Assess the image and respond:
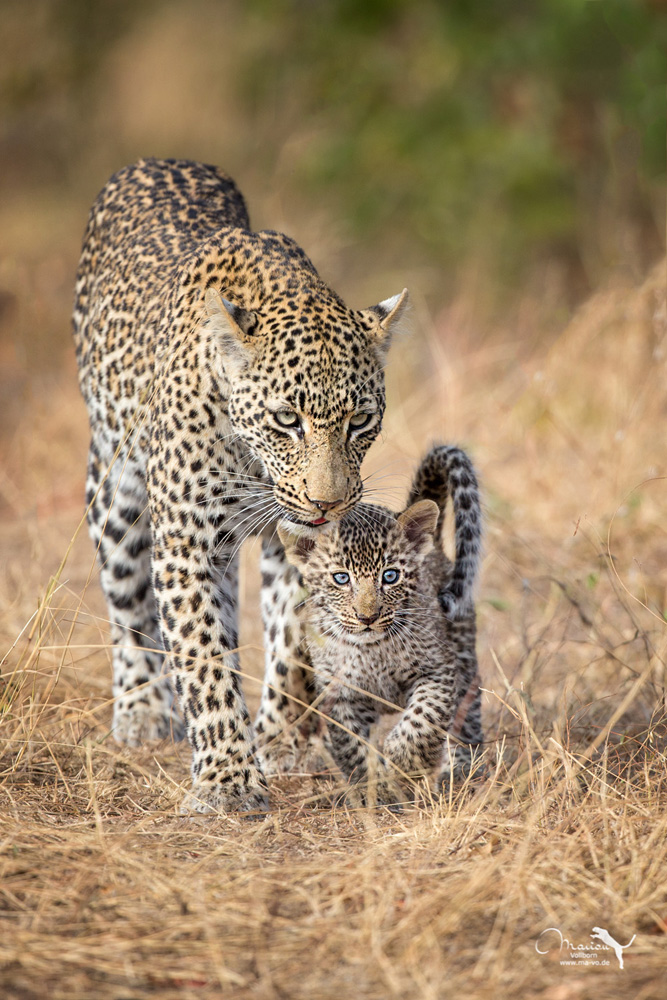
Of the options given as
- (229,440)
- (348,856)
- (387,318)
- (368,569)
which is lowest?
(348,856)

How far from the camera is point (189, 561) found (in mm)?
4777

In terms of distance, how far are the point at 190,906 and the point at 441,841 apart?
94 cm

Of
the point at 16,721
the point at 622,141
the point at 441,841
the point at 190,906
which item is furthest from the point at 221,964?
the point at 622,141

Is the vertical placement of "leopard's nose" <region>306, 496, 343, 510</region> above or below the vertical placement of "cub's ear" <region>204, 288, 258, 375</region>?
below

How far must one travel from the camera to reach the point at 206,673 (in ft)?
15.4

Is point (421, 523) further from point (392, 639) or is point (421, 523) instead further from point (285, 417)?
point (285, 417)

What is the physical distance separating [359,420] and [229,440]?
22.1 inches

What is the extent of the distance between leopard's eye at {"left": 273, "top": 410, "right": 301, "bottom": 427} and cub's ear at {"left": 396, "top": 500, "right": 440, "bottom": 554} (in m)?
0.66

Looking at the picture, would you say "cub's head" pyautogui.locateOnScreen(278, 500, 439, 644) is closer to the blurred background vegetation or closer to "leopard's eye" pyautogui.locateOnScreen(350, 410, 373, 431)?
"leopard's eye" pyautogui.locateOnScreen(350, 410, 373, 431)

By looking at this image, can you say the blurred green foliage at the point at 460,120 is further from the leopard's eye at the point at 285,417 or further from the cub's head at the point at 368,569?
the leopard's eye at the point at 285,417

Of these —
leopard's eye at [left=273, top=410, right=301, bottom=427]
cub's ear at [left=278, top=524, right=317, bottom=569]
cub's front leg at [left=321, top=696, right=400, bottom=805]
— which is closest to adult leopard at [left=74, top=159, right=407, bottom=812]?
leopard's eye at [left=273, top=410, right=301, bottom=427]

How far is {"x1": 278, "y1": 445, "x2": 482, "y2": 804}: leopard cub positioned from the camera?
179 inches

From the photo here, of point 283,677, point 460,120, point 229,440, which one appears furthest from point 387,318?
point 460,120

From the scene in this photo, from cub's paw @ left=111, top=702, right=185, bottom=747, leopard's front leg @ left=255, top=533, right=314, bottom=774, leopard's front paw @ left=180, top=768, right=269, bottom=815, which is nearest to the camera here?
leopard's front paw @ left=180, top=768, right=269, bottom=815
